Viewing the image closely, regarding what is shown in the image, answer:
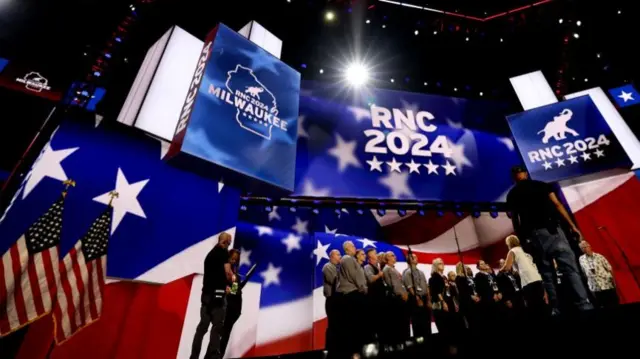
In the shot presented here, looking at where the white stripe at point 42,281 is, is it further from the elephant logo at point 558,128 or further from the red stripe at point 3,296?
the elephant logo at point 558,128

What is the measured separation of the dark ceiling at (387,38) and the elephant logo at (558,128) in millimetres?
1765

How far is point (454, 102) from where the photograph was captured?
1038 centimetres

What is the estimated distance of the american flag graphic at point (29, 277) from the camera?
391 cm

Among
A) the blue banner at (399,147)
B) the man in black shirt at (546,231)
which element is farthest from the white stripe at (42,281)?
the man in black shirt at (546,231)

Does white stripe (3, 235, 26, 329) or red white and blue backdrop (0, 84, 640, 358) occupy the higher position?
red white and blue backdrop (0, 84, 640, 358)

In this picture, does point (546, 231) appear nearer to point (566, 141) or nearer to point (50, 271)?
point (50, 271)

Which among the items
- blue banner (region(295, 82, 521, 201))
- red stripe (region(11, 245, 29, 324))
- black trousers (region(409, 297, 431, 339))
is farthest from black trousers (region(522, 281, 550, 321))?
red stripe (region(11, 245, 29, 324))

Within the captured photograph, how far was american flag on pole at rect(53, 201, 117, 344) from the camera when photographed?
4105mm

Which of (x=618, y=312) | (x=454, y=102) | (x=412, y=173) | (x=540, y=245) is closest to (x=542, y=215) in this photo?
(x=540, y=245)

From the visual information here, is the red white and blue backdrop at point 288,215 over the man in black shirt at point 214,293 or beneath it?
over

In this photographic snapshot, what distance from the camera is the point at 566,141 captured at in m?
8.48

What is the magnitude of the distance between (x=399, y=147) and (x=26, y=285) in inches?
317

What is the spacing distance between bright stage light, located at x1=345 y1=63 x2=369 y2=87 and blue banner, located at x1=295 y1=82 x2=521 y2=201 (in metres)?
0.37

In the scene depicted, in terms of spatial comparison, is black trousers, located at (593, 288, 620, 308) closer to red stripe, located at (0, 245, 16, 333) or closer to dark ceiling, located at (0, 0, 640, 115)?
dark ceiling, located at (0, 0, 640, 115)
